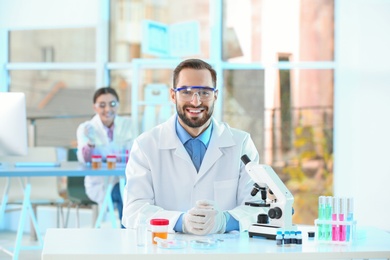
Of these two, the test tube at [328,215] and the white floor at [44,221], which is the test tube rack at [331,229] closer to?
the test tube at [328,215]

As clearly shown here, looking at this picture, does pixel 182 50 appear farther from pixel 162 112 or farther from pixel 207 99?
pixel 207 99

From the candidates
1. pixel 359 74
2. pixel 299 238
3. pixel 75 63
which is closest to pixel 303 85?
pixel 359 74

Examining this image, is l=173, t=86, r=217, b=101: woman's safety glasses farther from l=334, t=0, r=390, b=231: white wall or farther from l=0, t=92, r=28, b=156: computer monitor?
l=334, t=0, r=390, b=231: white wall

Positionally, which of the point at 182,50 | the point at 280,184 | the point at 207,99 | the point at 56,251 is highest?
the point at 182,50

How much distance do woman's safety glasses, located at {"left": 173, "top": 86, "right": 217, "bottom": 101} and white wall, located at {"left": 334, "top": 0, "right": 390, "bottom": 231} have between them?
406cm

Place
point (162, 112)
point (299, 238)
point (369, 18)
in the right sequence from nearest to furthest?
point (299, 238) → point (369, 18) → point (162, 112)

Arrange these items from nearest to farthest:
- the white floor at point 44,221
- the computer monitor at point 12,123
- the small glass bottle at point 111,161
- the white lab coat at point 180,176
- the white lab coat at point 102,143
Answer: the white lab coat at point 180,176
the computer monitor at point 12,123
the small glass bottle at point 111,161
the white lab coat at point 102,143
the white floor at point 44,221

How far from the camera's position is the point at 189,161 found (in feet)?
10.3

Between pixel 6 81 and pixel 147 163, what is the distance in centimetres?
503

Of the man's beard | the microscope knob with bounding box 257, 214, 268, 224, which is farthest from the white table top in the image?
the microscope knob with bounding box 257, 214, 268, 224

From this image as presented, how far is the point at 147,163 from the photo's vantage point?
3.18 m

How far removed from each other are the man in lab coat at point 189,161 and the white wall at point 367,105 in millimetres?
3942

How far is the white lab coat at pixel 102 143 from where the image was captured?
5.70 m

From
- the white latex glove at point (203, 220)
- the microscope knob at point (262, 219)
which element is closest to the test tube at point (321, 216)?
the microscope knob at point (262, 219)
